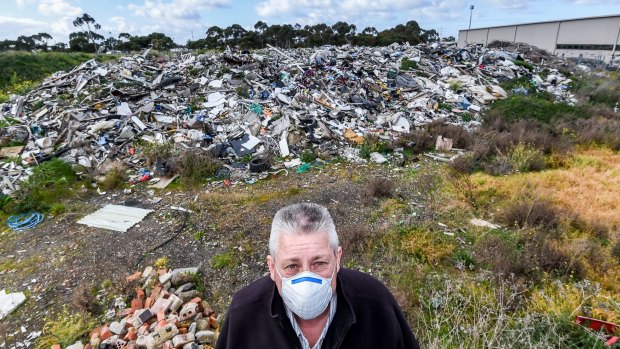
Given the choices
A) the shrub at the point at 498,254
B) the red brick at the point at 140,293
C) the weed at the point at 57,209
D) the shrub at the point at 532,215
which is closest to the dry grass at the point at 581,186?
the shrub at the point at 532,215

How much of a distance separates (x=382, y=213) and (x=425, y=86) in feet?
33.0

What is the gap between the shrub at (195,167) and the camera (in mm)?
6949

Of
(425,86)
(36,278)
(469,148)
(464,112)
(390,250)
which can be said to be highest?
(425,86)

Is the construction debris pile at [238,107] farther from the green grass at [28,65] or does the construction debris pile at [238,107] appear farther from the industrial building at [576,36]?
the industrial building at [576,36]

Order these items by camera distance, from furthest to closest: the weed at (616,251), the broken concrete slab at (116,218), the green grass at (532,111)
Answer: the green grass at (532,111)
the broken concrete slab at (116,218)
the weed at (616,251)

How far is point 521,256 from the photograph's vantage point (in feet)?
13.8

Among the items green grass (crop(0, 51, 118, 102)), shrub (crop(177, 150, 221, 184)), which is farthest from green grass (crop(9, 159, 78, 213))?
green grass (crop(0, 51, 118, 102))

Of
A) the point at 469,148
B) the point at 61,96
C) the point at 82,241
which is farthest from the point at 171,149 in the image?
the point at 469,148

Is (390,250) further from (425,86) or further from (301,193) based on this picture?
(425,86)

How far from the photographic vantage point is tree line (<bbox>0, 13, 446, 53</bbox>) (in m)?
33.4

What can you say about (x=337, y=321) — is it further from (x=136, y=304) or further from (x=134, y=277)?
(x=134, y=277)

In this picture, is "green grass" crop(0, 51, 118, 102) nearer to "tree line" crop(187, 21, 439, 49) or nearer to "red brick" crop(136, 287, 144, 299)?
"tree line" crop(187, 21, 439, 49)

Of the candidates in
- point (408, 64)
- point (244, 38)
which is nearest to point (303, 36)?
point (244, 38)

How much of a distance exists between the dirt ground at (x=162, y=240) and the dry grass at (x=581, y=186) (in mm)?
2820
